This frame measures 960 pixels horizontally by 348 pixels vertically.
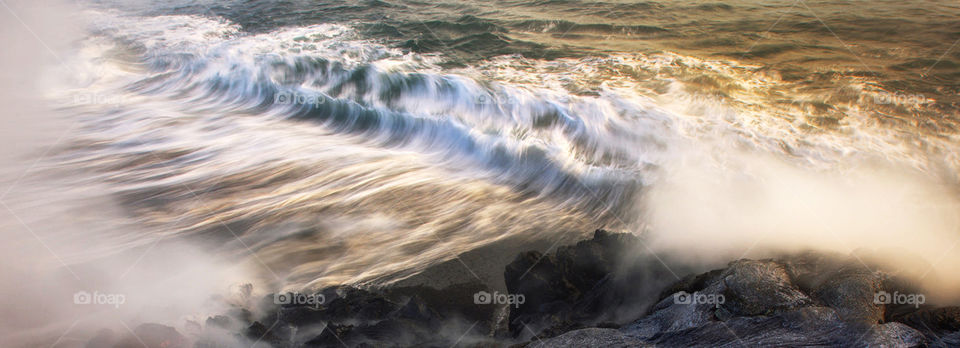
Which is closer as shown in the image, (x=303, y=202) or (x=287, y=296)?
(x=287, y=296)

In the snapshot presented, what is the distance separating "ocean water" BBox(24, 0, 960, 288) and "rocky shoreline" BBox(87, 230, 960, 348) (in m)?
0.55

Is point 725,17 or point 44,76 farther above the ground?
point 725,17

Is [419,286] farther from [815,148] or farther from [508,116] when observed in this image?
[815,148]

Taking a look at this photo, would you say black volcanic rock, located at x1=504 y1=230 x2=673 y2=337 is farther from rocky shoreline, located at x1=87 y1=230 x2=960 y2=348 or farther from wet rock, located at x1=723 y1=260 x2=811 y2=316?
wet rock, located at x1=723 y1=260 x2=811 y2=316

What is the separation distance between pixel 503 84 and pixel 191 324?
492cm

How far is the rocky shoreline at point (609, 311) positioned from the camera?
2199 millimetres

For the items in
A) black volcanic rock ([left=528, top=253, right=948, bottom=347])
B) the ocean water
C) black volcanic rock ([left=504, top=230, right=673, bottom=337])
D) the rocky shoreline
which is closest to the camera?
black volcanic rock ([left=528, top=253, right=948, bottom=347])

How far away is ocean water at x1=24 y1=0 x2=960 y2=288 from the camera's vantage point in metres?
4.14

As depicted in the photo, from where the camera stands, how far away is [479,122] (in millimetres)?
Answer: 6164

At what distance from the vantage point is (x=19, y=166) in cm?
583

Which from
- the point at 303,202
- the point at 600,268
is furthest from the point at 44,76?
the point at 600,268

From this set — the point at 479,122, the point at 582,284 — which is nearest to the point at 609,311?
the point at 582,284

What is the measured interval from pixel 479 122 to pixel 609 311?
3.73 meters

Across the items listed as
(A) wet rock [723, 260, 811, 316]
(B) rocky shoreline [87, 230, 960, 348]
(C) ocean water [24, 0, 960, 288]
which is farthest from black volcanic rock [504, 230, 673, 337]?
(C) ocean water [24, 0, 960, 288]
